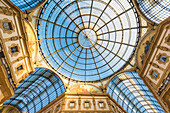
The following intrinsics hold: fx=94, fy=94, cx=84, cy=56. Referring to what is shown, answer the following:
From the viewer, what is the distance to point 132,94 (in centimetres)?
2897

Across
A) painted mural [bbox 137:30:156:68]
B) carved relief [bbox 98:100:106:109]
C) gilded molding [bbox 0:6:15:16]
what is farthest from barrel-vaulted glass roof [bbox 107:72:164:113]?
gilded molding [bbox 0:6:15:16]

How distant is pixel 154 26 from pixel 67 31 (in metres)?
18.6

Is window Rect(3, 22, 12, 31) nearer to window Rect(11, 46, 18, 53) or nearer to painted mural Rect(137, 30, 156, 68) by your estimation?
window Rect(11, 46, 18, 53)

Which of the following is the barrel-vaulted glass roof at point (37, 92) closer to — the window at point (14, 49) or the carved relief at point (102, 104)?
the carved relief at point (102, 104)

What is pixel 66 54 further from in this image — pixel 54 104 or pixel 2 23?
pixel 2 23

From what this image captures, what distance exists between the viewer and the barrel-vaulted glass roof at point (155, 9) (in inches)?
583

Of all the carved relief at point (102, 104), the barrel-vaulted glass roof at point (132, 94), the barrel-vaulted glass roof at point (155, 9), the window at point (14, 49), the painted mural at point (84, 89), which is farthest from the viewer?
the barrel-vaulted glass roof at point (132, 94)

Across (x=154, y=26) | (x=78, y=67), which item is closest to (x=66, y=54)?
(x=78, y=67)

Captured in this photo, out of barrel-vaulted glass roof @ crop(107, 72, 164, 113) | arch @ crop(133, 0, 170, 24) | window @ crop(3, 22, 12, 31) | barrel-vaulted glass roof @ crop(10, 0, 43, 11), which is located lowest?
barrel-vaulted glass roof @ crop(107, 72, 164, 113)

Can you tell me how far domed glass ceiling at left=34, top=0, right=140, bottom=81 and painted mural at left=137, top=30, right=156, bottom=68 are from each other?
1905 millimetres

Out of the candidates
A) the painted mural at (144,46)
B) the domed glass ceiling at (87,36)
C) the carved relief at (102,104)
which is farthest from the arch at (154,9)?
the carved relief at (102,104)

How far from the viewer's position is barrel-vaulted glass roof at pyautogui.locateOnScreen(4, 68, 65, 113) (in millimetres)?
24859

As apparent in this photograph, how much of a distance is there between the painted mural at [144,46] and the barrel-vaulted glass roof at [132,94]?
5.61 metres

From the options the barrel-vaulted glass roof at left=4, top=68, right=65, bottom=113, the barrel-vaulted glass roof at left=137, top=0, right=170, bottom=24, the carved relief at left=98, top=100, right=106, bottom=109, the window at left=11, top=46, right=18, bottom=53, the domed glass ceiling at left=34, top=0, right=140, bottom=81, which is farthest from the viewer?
the barrel-vaulted glass roof at left=4, top=68, right=65, bottom=113
